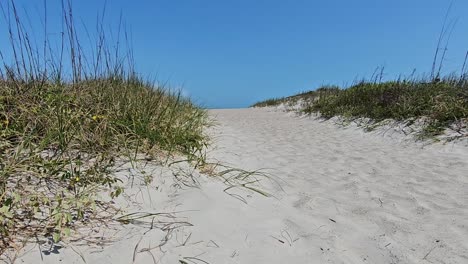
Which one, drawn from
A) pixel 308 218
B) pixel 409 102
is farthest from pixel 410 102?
pixel 308 218

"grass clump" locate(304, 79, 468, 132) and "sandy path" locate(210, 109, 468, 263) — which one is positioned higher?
"grass clump" locate(304, 79, 468, 132)

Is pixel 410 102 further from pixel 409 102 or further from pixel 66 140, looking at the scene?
pixel 66 140

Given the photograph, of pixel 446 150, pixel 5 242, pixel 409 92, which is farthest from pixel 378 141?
pixel 5 242

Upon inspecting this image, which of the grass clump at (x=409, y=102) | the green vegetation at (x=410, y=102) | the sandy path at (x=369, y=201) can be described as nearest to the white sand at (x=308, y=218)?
the sandy path at (x=369, y=201)

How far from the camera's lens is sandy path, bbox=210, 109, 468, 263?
2.03m

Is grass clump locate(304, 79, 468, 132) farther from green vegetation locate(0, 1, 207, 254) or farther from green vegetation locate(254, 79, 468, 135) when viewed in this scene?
green vegetation locate(0, 1, 207, 254)

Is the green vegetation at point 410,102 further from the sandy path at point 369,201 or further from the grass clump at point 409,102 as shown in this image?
the sandy path at point 369,201

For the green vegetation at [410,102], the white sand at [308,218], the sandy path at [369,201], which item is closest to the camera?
the white sand at [308,218]

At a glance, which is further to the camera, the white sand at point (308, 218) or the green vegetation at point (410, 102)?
the green vegetation at point (410, 102)

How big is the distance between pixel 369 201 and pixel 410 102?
5.03 metres

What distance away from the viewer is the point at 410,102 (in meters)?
6.99

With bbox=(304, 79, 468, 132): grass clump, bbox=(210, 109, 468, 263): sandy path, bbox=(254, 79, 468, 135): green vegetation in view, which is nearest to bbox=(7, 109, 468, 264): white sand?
bbox=(210, 109, 468, 263): sandy path

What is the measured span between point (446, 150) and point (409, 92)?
3.59 meters

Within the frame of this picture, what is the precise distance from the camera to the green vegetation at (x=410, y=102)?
5.74 metres
